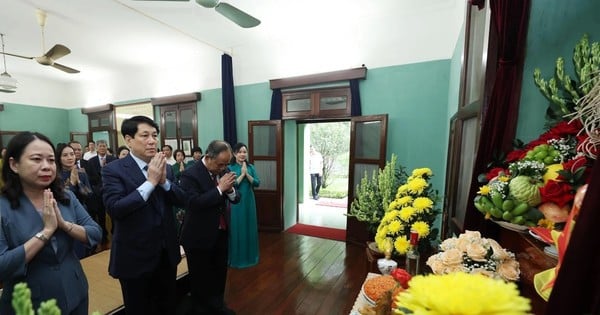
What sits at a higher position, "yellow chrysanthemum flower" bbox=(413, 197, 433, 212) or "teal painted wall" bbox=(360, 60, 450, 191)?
"teal painted wall" bbox=(360, 60, 450, 191)

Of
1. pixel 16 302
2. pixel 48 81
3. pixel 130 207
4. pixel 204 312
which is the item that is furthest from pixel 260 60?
pixel 48 81

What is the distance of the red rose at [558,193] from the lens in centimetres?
64

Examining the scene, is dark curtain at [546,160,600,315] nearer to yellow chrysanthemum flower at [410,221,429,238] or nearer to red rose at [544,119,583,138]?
red rose at [544,119,583,138]

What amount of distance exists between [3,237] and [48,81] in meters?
7.89

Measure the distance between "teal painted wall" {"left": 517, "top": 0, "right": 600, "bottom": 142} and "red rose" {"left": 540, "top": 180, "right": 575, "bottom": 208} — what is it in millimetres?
487

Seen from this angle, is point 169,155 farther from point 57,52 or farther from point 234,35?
point 234,35

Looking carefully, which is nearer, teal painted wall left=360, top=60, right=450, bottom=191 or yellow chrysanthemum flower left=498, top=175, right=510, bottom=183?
yellow chrysanthemum flower left=498, top=175, right=510, bottom=183

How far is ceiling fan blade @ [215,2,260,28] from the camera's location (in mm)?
2211

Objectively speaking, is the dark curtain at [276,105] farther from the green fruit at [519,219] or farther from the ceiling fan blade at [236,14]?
the green fruit at [519,219]

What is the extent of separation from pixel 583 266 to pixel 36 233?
180 centimetres

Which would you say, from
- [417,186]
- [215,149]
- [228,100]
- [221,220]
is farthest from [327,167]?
[417,186]

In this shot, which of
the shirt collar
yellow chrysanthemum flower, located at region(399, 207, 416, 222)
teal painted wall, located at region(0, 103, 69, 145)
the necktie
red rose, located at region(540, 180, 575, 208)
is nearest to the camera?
red rose, located at region(540, 180, 575, 208)

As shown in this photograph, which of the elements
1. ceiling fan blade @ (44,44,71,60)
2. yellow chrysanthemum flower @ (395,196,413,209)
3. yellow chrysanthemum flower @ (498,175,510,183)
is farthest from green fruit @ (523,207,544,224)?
ceiling fan blade @ (44,44,71,60)

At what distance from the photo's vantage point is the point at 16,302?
0.94ft
